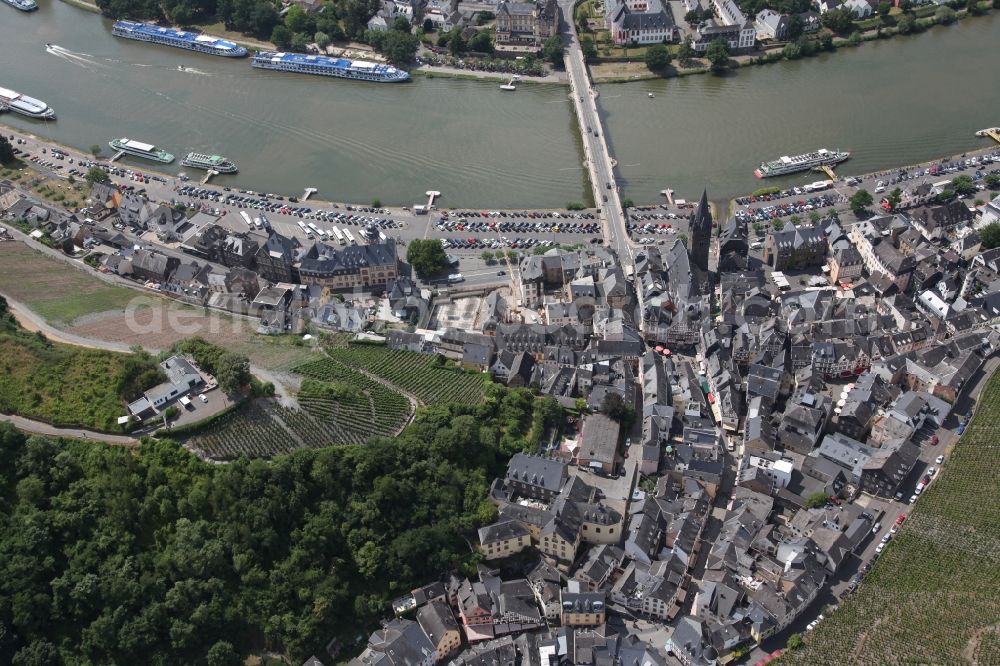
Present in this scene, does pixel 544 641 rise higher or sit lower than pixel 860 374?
lower

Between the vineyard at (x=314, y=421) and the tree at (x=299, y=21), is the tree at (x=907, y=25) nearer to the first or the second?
the tree at (x=299, y=21)

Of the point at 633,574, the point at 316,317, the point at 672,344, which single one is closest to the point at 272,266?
the point at 316,317

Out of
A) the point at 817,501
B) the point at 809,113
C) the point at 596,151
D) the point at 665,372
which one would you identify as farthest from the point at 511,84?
the point at 817,501

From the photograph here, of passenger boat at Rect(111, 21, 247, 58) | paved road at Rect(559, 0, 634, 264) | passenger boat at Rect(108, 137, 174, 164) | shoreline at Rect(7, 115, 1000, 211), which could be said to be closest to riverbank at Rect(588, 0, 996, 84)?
paved road at Rect(559, 0, 634, 264)

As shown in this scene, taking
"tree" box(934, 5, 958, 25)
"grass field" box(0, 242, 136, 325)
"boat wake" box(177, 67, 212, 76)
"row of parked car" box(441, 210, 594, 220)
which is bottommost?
"grass field" box(0, 242, 136, 325)

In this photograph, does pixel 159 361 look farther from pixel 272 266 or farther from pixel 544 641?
pixel 544 641

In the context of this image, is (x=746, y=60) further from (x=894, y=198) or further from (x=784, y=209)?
(x=894, y=198)

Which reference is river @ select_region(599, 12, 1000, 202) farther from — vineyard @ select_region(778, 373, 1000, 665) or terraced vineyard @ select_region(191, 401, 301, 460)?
terraced vineyard @ select_region(191, 401, 301, 460)
